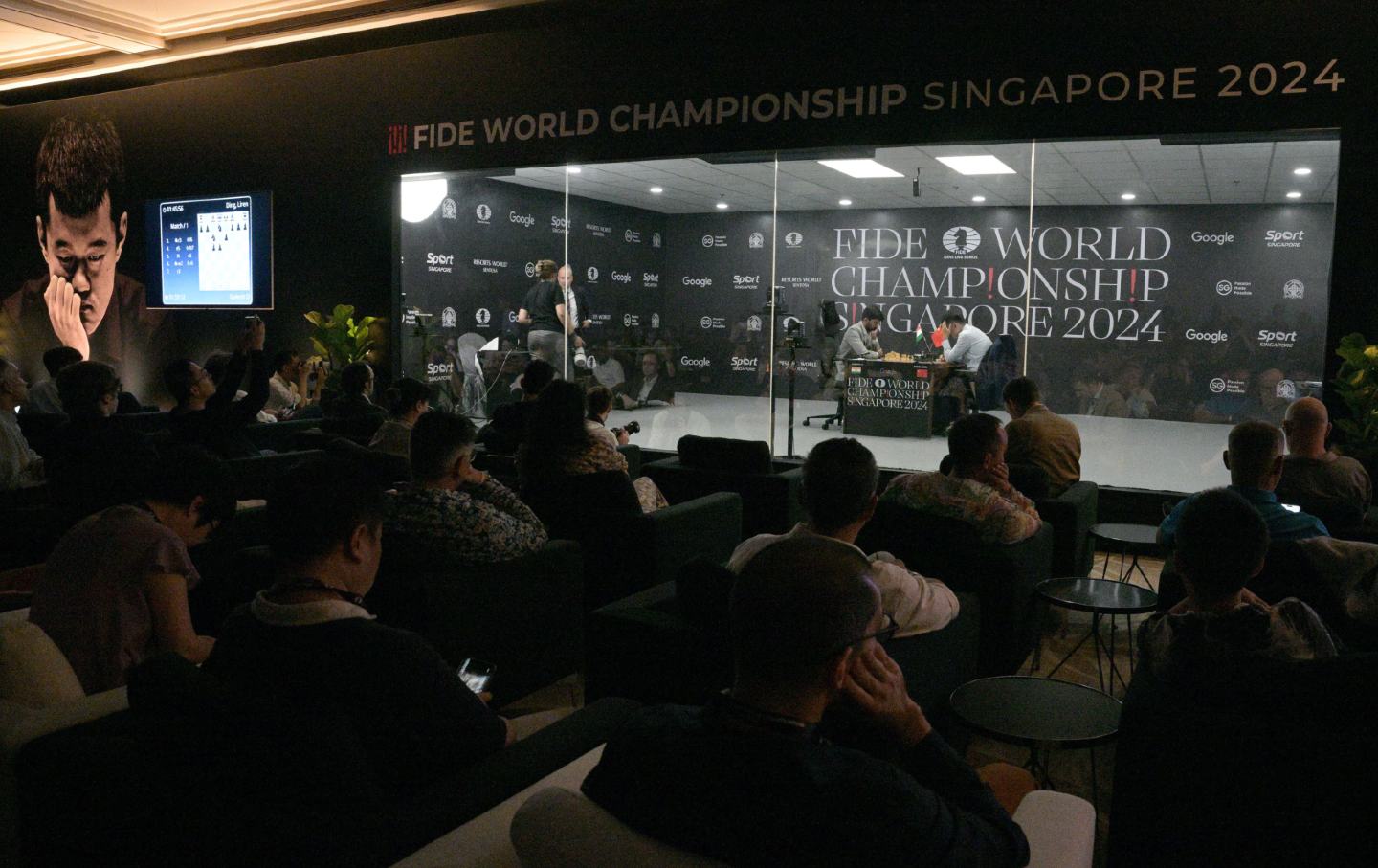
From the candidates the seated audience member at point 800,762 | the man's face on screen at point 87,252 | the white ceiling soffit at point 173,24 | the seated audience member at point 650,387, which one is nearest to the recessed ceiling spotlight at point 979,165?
the seated audience member at point 650,387

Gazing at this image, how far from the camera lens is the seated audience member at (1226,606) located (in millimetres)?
2082

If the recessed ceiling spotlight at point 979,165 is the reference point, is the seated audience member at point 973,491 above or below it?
below

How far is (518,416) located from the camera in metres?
5.89

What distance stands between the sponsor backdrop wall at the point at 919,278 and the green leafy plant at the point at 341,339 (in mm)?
475

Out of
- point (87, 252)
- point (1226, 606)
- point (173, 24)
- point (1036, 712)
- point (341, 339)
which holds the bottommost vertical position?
point (1036, 712)

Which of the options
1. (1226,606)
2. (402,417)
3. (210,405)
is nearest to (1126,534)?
(1226,606)

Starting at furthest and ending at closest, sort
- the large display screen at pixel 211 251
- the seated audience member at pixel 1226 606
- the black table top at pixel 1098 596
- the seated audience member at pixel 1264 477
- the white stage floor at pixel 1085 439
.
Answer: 1. the large display screen at pixel 211 251
2. the white stage floor at pixel 1085 439
3. the black table top at pixel 1098 596
4. the seated audience member at pixel 1264 477
5. the seated audience member at pixel 1226 606

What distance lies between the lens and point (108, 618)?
7.70ft

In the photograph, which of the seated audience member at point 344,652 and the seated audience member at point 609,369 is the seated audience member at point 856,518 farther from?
the seated audience member at point 609,369

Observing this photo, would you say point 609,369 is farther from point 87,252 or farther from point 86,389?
point 87,252

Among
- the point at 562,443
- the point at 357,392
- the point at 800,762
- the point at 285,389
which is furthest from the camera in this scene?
the point at 285,389

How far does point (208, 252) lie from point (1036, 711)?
9.57 meters

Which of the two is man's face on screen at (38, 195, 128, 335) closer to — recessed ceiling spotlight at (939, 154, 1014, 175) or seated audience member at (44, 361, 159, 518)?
seated audience member at (44, 361, 159, 518)

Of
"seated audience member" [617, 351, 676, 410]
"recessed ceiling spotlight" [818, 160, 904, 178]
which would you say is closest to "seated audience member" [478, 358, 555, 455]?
"recessed ceiling spotlight" [818, 160, 904, 178]
